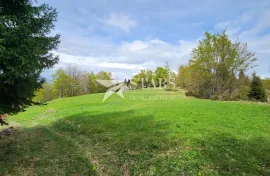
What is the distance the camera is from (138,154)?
6336 mm

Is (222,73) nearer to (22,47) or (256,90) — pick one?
(256,90)

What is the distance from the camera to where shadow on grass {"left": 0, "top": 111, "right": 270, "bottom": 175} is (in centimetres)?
517

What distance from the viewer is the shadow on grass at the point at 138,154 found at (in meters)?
5.17

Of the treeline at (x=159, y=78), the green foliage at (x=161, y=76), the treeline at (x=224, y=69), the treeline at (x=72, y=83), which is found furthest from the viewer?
the treeline at (x=72, y=83)

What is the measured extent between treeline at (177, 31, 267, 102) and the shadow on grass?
17.3 meters

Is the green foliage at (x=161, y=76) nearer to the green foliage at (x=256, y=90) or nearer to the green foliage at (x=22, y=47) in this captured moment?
the green foliage at (x=256, y=90)

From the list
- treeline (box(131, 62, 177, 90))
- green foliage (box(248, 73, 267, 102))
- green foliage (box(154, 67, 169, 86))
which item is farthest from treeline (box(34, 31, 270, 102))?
green foliage (box(154, 67, 169, 86))

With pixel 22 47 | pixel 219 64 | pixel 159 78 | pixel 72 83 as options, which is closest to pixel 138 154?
pixel 22 47

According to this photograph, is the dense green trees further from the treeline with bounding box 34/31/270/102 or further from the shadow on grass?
the shadow on grass

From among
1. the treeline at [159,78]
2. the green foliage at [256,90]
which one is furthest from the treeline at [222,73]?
the treeline at [159,78]

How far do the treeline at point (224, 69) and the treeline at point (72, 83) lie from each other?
40592 mm

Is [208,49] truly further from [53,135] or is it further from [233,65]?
[53,135]

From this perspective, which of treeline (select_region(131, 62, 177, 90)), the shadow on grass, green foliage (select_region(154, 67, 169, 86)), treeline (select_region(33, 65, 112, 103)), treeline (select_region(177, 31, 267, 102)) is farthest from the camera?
treeline (select_region(33, 65, 112, 103))

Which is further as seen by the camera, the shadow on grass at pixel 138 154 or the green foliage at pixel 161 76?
the green foliage at pixel 161 76
